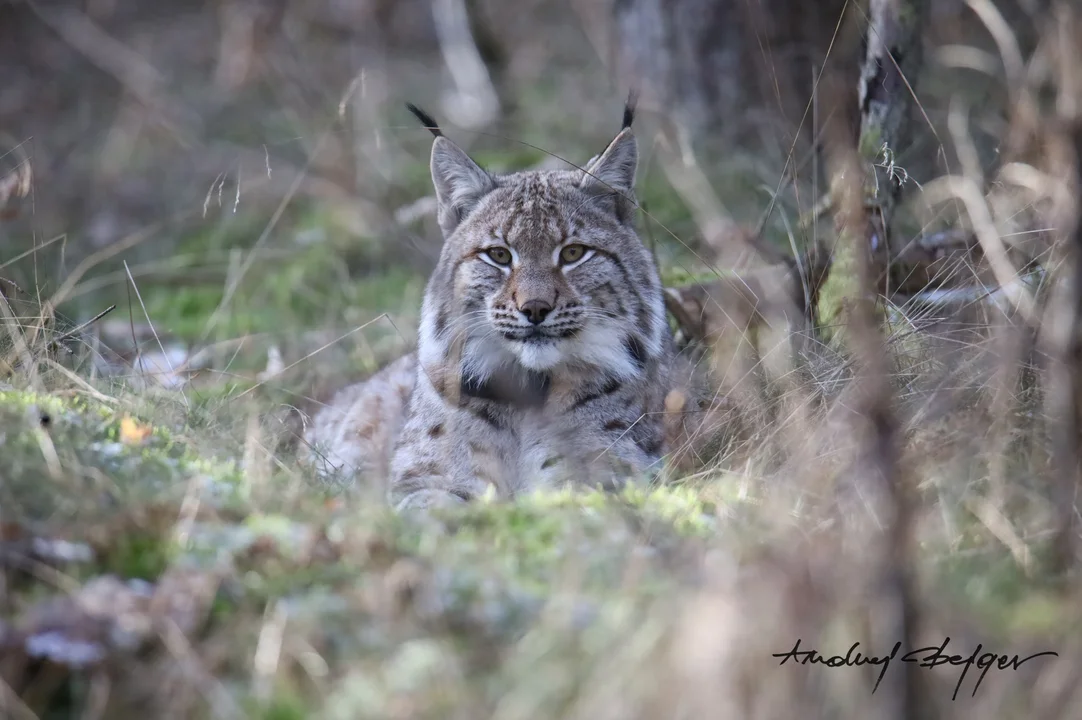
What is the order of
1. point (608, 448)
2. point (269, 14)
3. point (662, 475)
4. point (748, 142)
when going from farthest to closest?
point (269, 14) < point (748, 142) < point (608, 448) < point (662, 475)

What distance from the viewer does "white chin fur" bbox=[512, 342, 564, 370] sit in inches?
181

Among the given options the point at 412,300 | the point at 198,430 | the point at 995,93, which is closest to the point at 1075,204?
the point at 198,430

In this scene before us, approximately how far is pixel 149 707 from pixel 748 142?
651cm

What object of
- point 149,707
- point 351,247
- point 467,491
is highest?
point 149,707

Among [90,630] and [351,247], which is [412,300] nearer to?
[351,247]

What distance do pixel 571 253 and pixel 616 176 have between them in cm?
42

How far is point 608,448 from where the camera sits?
457cm

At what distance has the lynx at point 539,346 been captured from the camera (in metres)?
4.61

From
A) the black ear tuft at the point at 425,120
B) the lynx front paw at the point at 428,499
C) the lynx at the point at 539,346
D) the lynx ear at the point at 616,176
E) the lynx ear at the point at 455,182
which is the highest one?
the black ear tuft at the point at 425,120
